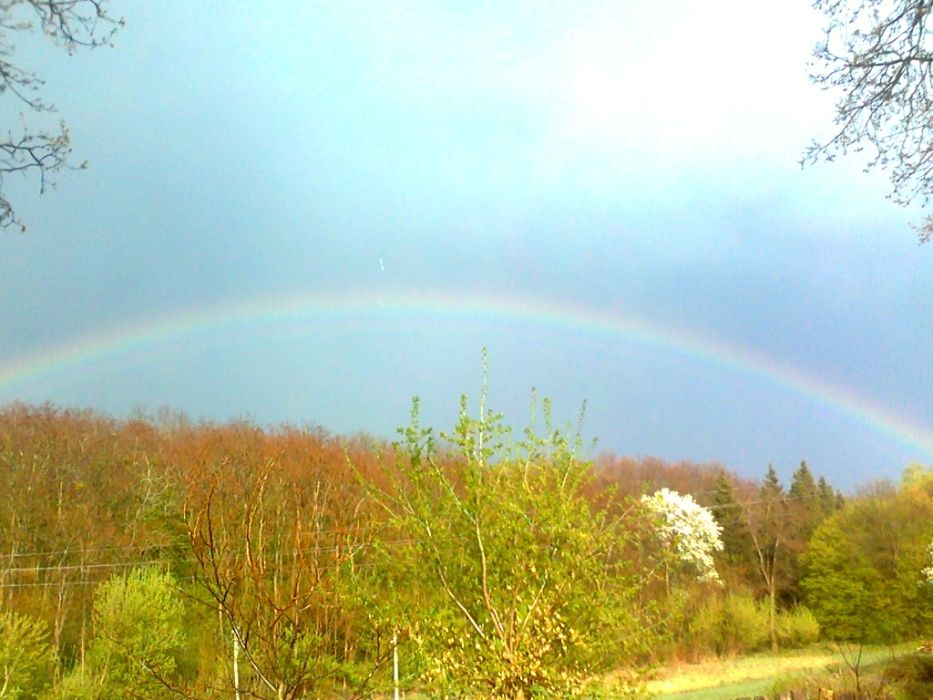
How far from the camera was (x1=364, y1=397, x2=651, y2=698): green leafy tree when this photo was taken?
13.8 ft

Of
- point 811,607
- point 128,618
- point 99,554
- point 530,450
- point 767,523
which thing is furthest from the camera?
point 767,523

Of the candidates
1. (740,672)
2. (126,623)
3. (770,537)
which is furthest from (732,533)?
(126,623)

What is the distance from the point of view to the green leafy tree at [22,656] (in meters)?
12.9

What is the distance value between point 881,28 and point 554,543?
11.2ft

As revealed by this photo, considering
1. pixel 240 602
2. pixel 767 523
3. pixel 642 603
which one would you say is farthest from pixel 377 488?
pixel 767 523

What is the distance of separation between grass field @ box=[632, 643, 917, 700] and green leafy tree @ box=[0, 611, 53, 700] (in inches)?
597

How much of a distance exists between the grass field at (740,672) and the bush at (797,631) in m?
0.44

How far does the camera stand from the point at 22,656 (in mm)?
13688

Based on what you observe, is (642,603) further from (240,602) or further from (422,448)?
(240,602)

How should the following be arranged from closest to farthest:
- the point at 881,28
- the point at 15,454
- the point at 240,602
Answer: the point at 240,602 → the point at 881,28 → the point at 15,454

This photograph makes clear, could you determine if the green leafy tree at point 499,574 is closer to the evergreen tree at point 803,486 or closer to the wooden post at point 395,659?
the wooden post at point 395,659

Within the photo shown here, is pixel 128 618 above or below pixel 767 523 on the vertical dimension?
below

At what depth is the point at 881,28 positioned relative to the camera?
4406 mm

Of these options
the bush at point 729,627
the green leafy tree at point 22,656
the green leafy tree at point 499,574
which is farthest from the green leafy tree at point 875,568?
the green leafy tree at point 499,574
